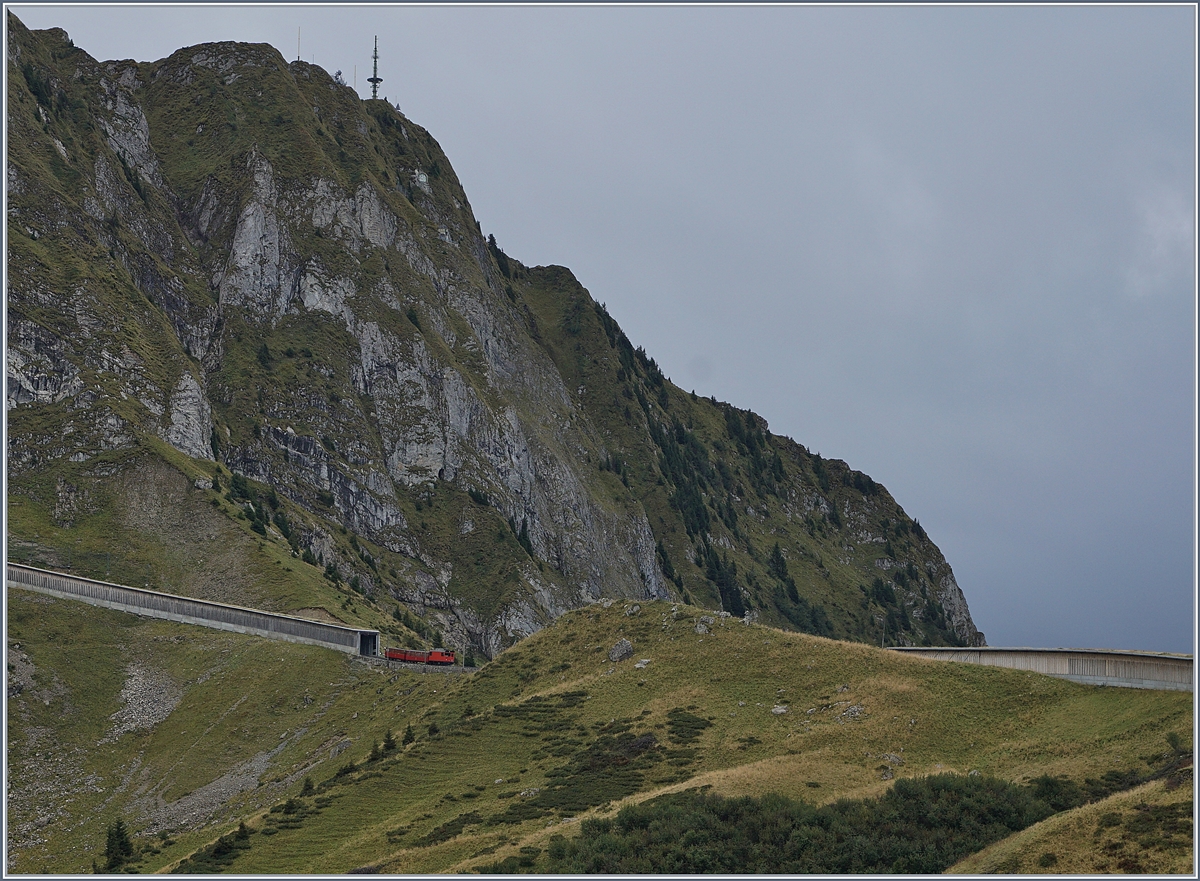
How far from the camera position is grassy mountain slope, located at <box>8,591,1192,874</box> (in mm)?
55781

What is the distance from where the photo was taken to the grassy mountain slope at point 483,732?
55781mm

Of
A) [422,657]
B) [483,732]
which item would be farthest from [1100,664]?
[422,657]

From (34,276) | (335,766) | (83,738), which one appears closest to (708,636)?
(335,766)

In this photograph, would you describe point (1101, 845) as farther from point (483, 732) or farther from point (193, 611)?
point (193, 611)

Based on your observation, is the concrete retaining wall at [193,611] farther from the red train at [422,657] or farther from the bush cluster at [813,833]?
the bush cluster at [813,833]

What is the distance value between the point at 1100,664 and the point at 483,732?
121 feet

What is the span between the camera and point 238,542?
12962 cm

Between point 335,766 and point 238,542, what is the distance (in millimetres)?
58298

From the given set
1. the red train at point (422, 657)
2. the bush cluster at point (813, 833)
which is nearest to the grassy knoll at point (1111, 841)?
the bush cluster at point (813, 833)

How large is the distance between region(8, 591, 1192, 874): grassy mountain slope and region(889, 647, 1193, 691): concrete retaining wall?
1002mm

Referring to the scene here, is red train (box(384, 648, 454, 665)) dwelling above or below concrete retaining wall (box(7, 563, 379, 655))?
below

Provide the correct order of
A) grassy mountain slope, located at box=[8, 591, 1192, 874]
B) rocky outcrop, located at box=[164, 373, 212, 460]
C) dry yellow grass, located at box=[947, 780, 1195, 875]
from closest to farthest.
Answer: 1. dry yellow grass, located at box=[947, 780, 1195, 875]
2. grassy mountain slope, located at box=[8, 591, 1192, 874]
3. rocky outcrop, located at box=[164, 373, 212, 460]

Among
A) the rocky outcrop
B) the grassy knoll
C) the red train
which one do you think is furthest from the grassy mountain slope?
the rocky outcrop

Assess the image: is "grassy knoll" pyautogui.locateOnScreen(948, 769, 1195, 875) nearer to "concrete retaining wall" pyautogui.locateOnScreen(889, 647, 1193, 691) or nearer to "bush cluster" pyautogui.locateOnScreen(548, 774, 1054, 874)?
"bush cluster" pyautogui.locateOnScreen(548, 774, 1054, 874)
